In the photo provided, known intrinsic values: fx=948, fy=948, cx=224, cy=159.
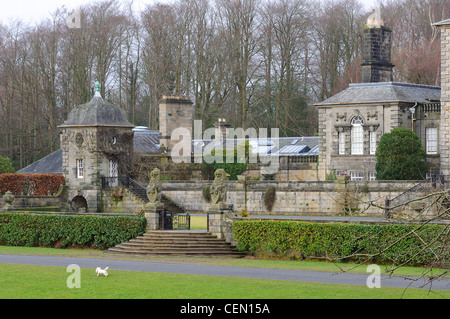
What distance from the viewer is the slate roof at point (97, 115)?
48781 millimetres

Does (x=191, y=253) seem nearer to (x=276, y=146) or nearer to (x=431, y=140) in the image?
(x=431, y=140)

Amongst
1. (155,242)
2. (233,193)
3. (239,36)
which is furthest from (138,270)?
(239,36)

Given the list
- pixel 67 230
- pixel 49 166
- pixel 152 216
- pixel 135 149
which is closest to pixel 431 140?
pixel 135 149

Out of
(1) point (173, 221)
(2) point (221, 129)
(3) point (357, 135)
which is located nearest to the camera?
(1) point (173, 221)

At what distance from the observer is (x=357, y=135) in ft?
159

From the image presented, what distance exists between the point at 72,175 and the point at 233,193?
338 inches

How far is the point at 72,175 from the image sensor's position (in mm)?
49312

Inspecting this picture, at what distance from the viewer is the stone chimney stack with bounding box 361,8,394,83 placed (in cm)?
4959

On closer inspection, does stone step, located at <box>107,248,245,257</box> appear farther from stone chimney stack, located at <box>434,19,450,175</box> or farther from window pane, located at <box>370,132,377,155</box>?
window pane, located at <box>370,132,377,155</box>

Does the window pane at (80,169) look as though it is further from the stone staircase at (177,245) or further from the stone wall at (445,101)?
the stone wall at (445,101)

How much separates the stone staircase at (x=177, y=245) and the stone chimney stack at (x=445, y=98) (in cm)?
1686

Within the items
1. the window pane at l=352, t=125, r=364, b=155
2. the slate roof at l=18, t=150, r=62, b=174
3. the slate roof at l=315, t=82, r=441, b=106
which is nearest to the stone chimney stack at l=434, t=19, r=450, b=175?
the slate roof at l=315, t=82, r=441, b=106

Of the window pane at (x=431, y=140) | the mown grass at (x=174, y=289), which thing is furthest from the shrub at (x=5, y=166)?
the mown grass at (x=174, y=289)

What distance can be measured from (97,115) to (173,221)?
48.8ft
